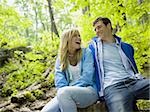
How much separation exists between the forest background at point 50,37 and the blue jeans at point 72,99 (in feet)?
Answer: 4.30

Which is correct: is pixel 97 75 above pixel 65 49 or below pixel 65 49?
below

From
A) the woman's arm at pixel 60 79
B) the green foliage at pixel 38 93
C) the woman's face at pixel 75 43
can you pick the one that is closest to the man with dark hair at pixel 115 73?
the woman's face at pixel 75 43

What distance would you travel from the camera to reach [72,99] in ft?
9.39

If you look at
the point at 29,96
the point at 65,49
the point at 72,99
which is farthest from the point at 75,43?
the point at 29,96

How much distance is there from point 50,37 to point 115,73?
18.9 ft

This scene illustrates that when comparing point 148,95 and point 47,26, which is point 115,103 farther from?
point 47,26

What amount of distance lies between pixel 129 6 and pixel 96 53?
126 cm

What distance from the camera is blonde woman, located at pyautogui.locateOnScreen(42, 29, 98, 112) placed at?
2941 millimetres

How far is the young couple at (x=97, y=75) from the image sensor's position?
2.92 m

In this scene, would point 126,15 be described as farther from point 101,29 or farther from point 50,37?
point 50,37

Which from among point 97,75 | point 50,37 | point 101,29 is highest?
point 101,29

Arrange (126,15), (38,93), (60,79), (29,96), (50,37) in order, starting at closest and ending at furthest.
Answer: (60,79) → (126,15) → (29,96) → (38,93) → (50,37)

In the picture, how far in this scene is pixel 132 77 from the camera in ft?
10.2

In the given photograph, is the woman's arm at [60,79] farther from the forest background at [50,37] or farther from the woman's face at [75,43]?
the forest background at [50,37]
